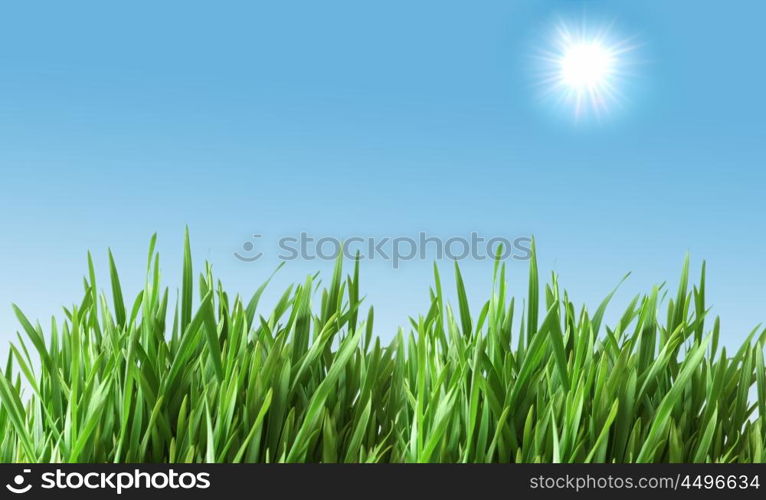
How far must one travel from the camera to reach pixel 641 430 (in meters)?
2.13

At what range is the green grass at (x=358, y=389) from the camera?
197 cm

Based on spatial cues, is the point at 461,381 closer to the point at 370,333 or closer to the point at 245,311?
the point at 370,333

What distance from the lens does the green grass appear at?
1.97 meters

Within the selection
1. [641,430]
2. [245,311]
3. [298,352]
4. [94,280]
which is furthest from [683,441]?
[94,280]

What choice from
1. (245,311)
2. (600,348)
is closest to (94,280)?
(245,311)

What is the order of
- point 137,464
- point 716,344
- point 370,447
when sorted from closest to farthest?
point 137,464
point 370,447
point 716,344

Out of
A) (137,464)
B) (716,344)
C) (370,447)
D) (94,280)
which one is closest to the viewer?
(137,464)

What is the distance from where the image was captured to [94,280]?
222cm

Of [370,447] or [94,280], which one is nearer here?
[370,447]

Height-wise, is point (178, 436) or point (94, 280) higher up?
point (94, 280)

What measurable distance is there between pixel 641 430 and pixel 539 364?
329mm

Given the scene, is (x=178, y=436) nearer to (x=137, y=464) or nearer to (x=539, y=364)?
(x=137, y=464)

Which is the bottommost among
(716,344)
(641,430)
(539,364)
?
(641,430)

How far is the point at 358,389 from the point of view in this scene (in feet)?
7.14
